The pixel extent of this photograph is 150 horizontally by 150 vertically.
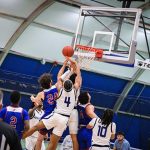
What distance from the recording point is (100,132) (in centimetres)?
648

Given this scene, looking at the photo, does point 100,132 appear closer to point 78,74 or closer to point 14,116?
point 78,74

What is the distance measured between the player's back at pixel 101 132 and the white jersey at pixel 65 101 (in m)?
0.58

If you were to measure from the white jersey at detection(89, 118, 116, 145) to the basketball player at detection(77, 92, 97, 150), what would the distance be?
0.33 metres

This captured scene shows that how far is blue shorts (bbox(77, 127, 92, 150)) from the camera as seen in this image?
6.90 m

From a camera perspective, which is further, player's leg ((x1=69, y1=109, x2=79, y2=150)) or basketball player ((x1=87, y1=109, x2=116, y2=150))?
player's leg ((x1=69, y1=109, x2=79, y2=150))

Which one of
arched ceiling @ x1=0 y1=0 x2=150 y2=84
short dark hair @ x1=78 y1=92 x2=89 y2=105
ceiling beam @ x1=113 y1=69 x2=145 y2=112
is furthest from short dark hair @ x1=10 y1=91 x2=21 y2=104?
ceiling beam @ x1=113 y1=69 x2=145 y2=112

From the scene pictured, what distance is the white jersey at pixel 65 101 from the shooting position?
6520 millimetres

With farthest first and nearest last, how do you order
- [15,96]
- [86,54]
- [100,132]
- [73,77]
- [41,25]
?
[41,25] → [86,54] → [73,77] → [100,132] → [15,96]

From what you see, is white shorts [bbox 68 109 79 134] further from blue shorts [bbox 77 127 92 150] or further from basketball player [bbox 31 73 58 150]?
basketball player [bbox 31 73 58 150]

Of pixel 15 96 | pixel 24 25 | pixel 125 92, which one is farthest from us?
pixel 125 92

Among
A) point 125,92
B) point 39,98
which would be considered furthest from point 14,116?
point 125,92

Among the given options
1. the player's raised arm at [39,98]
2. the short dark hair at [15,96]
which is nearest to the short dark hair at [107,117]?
the player's raised arm at [39,98]

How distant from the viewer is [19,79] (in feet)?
47.2

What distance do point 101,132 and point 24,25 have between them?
25.8 feet
